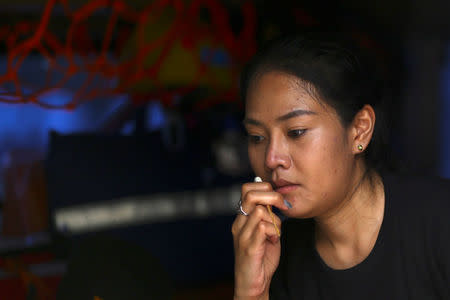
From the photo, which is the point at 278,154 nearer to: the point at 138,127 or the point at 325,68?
the point at 325,68

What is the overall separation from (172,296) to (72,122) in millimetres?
906

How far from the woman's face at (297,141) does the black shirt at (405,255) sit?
14 cm

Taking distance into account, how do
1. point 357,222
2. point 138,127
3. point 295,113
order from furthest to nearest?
point 138,127, point 357,222, point 295,113

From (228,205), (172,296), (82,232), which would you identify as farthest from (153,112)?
(172,296)

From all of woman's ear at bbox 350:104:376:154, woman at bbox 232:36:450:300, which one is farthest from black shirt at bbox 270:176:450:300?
woman's ear at bbox 350:104:376:154

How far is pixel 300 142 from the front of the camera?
98 cm

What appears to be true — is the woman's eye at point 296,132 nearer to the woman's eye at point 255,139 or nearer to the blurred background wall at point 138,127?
the woman's eye at point 255,139

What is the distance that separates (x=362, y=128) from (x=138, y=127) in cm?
105

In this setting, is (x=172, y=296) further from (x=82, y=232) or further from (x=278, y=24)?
(x=278, y=24)

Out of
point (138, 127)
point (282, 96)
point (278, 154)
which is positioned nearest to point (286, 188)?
point (278, 154)

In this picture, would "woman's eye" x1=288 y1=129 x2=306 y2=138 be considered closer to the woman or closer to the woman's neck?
the woman

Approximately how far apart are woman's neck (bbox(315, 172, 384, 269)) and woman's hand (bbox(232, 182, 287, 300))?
13 centimetres

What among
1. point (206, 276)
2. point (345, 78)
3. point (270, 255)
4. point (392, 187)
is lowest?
point (206, 276)

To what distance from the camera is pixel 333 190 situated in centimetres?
103
